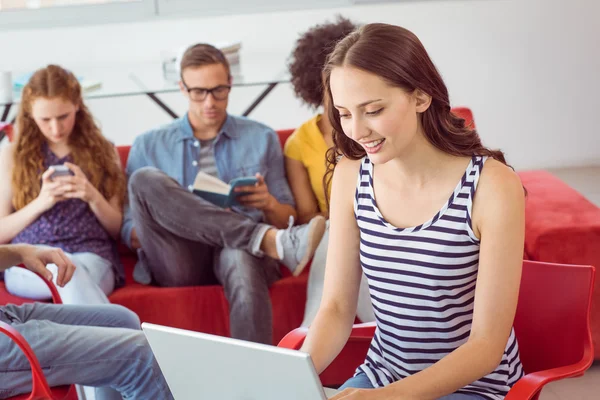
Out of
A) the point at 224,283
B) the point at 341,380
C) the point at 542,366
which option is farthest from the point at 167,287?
the point at 542,366

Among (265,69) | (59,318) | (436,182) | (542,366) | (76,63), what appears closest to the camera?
(436,182)

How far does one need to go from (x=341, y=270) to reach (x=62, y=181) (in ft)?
4.32

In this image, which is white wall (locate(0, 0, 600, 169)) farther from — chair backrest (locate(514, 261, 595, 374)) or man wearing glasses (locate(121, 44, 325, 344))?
chair backrest (locate(514, 261, 595, 374))

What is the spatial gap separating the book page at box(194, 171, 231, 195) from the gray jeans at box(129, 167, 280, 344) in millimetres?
57

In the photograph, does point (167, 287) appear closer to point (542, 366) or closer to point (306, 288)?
point (306, 288)

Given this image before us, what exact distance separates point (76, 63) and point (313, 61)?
211 cm

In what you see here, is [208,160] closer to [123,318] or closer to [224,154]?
[224,154]

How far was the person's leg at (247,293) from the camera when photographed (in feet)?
8.53

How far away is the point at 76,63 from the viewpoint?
470cm

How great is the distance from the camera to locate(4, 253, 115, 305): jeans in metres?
2.51

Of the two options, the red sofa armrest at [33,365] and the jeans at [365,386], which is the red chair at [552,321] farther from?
the red sofa armrest at [33,365]

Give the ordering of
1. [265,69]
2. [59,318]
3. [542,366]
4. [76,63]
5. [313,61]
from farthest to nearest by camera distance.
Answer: [76,63] → [265,69] → [313,61] → [59,318] → [542,366]

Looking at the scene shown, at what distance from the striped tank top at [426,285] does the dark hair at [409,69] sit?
0.06 m

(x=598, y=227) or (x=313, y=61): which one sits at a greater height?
(x=313, y=61)
